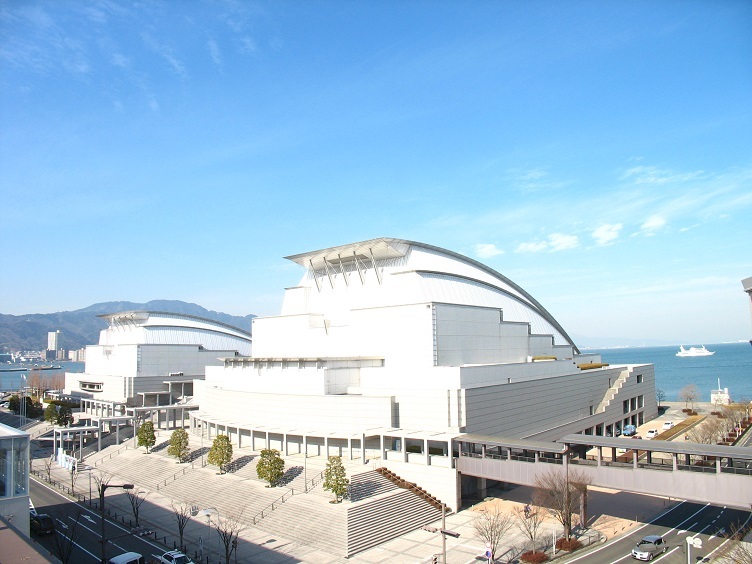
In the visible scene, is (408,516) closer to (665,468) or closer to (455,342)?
(665,468)

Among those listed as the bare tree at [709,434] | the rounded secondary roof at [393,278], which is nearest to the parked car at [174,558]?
the rounded secondary roof at [393,278]

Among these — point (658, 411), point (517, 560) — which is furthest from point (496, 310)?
point (658, 411)

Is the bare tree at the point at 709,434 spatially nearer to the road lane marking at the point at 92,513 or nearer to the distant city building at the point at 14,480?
the road lane marking at the point at 92,513

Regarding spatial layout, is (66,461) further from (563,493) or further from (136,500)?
(563,493)

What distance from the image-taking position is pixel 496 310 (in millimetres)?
61250

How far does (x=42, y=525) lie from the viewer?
36.7 meters

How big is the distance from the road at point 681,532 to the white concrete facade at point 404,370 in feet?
37.4

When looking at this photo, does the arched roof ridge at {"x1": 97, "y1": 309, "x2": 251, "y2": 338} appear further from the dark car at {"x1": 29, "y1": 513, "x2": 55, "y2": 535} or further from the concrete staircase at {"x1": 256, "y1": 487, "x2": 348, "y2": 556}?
the concrete staircase at {"x1": 256, "y1": 487, "x2": 348, "y2": 556}

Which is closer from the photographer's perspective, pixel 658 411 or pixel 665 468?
pixel 665 468

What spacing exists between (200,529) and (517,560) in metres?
20.9

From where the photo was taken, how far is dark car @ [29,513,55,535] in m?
36.5

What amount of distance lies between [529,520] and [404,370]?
18.4 meters

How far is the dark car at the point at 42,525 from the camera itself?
36.5m

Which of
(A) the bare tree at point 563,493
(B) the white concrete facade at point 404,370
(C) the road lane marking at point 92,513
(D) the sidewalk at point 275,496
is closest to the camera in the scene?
(D) the sidewalk at point 275,496
